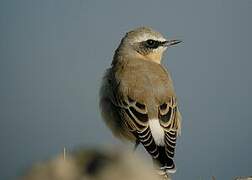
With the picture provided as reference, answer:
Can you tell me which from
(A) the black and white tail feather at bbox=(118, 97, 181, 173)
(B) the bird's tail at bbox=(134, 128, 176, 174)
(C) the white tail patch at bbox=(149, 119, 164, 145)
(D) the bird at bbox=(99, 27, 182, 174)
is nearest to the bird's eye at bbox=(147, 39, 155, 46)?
(D) the bird at bbox=(99, 27, 182, 174)

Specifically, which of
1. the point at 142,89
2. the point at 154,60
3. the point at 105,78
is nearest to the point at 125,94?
the point at 142,89

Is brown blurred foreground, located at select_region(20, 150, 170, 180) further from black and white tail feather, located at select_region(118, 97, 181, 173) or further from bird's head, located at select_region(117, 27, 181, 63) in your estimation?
bird's head, located at select_region(117, 27, 181, 63)

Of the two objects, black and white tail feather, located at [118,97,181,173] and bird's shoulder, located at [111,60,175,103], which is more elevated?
bird's shoulder, located at [111,60,175,103]

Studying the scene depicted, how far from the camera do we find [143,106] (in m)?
6.85

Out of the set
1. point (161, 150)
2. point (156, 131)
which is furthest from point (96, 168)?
point (156, 131)

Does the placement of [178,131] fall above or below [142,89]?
below

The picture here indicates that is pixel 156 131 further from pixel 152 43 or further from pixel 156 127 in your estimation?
pixel 152 43

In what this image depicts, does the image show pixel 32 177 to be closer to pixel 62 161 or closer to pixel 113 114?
pixel 62 161

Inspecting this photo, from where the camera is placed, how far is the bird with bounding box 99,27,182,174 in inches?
257

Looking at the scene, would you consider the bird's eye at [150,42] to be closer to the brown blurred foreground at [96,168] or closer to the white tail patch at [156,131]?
the white tail patch at [156,131]

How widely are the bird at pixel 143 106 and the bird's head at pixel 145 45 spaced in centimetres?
34

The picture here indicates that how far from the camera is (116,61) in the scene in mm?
8164

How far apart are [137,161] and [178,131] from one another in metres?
5.68

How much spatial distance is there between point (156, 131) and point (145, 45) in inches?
85.9
